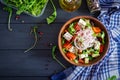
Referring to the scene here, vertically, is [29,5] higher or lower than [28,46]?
higher

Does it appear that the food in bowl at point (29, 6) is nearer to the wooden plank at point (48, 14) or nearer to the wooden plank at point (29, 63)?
the wooden plank at point (48, 14)

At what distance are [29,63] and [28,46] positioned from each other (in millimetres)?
72

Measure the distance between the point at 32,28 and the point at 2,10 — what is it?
0.15m

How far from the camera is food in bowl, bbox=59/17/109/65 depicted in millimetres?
1326

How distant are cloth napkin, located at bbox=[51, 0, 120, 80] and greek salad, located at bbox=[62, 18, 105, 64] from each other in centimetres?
6

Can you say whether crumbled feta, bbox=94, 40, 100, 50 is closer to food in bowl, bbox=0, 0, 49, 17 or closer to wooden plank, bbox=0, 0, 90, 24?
wooden plank, bbox=0, 0, 90, 24

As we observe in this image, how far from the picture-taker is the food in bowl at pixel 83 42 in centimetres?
133

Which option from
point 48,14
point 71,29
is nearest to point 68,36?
point 71,29

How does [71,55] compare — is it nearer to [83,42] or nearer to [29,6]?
[83,42]

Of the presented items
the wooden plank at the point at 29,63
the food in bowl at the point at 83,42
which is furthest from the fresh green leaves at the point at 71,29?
the wooden plank at the point at 29,63

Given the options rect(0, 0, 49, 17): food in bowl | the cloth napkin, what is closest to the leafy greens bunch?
rect(0, 0, 49, 17): food in bowl

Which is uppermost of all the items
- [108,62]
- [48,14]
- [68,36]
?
[48,14]

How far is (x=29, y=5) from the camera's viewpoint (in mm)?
1346

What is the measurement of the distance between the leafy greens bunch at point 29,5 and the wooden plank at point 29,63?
0.55 ft
